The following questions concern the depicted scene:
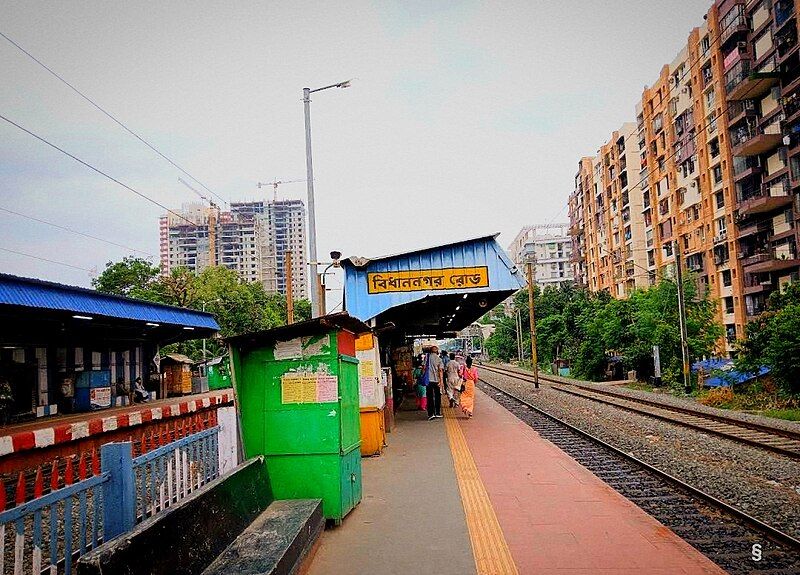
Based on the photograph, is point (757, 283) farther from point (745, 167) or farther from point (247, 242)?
point (247, 242)

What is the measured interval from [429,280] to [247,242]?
285ft

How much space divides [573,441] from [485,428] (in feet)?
6.90

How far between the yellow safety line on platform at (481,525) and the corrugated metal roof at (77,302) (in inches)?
334

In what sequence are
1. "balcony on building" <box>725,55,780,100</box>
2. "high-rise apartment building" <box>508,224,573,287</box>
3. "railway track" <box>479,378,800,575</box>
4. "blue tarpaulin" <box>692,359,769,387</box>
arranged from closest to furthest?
"railway track" <box>479,378,800,575</box>
"blue tarpaulin" <box>692,359,769,387</box>
"balcony on building" <box>725,55,780,100</box>
"high-rise apartment building" <box>508,224,573,287</box>

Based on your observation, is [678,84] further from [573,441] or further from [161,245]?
[161,245]

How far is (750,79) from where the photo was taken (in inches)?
1485

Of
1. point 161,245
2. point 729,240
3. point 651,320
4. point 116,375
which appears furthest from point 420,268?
point 161,245

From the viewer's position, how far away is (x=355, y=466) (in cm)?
685

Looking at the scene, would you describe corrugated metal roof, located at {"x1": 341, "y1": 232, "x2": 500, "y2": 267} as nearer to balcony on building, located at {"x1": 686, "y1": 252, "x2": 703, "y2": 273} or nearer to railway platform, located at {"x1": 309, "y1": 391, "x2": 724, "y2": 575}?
railway platform, located at {"x1": 309, "y1": 391, "x2": 724, "y2": 575}

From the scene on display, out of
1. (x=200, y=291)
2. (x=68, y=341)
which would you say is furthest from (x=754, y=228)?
(x=68, y=341)

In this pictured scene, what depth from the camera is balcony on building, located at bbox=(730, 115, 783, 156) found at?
37656 mm

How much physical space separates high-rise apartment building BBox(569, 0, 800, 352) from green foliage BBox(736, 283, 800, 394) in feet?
42.8

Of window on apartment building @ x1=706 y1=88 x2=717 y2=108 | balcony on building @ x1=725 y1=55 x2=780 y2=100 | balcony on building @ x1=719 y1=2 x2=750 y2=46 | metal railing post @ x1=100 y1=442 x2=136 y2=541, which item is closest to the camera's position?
metal railing post @ x1=100 y1=442 x2=136 y2=541

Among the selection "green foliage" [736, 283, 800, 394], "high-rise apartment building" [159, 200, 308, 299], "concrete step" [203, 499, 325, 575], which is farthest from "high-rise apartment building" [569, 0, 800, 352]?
"high-rise apartment building" [159, 200, 308, 299]
